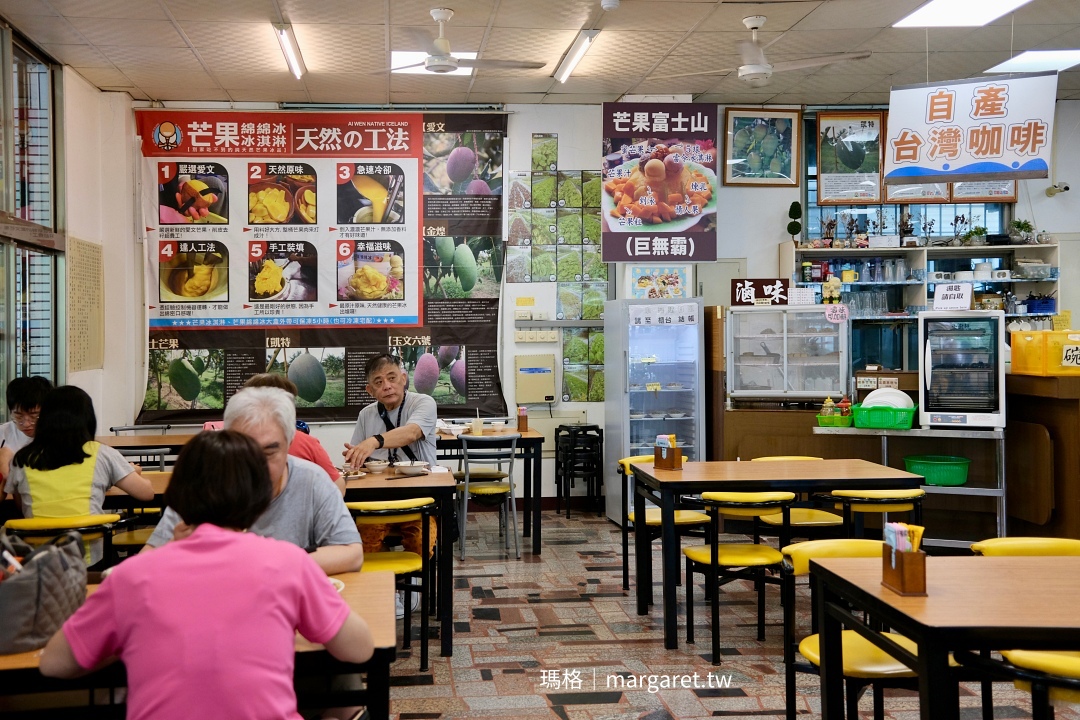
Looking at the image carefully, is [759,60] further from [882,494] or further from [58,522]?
[58,522]

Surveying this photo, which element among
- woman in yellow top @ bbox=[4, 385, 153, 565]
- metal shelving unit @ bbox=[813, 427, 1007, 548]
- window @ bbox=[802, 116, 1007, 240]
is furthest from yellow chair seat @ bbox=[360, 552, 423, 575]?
window @ bbox=[802, 116, 1007, 240]

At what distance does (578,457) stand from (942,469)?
123 inches

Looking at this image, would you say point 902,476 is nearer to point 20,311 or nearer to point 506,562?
point 506,562

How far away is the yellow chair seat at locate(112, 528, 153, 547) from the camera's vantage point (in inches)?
189

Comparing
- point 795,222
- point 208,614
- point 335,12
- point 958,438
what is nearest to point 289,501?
point 208,614

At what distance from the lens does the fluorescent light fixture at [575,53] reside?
655 cm

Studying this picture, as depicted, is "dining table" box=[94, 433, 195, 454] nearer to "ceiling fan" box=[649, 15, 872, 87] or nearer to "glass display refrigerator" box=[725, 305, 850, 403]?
"glass display refrigerator" box=[725, 305, 850, 403]

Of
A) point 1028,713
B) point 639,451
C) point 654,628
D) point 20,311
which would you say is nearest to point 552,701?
point 654,628

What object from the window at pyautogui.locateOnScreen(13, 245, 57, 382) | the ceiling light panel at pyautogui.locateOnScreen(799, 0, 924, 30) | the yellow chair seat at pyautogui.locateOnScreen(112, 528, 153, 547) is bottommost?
the yellow chair seat at pyautogui.locateOnScreen(112, 528, 153, 547)

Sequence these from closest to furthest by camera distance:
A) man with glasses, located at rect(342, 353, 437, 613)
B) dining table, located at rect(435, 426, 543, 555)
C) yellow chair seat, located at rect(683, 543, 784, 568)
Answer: yellow chair seat, located at rect(683, 543, 784, 568)
man with glasses, located at rect(342, 353, 437, 613)
dining table, located at rect(435, 426, 543, 555)

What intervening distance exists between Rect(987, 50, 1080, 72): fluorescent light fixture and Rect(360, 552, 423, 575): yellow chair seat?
6.35m

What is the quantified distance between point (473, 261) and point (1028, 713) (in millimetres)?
5849

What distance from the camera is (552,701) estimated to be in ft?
12.8

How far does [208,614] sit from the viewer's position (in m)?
1.65
